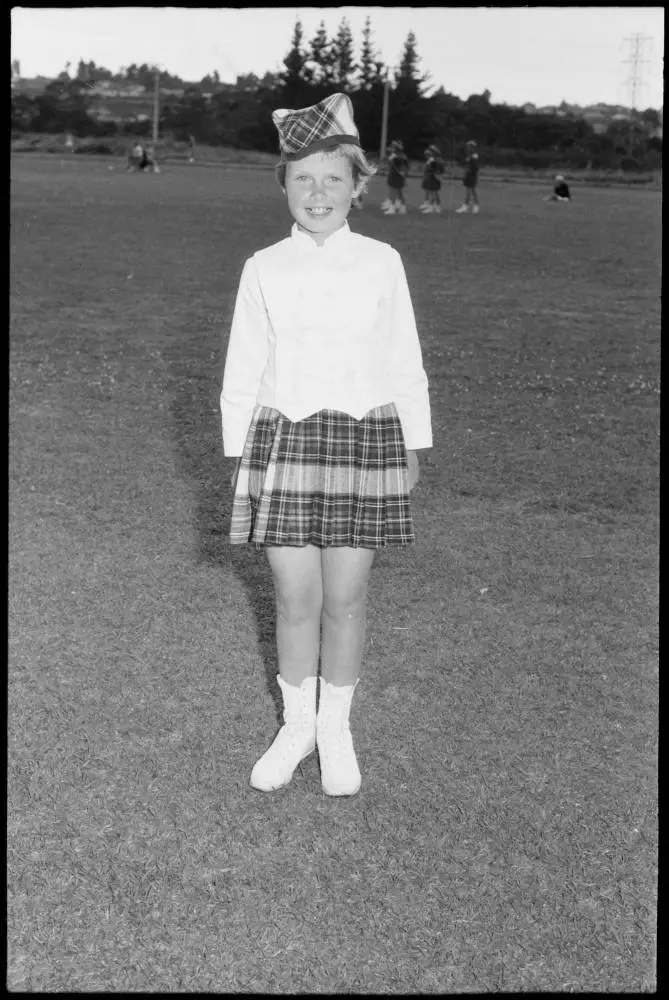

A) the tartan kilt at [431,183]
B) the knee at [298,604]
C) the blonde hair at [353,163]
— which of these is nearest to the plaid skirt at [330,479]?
the knee at [298,604]

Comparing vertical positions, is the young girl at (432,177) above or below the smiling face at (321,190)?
above

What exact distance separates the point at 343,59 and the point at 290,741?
6208cm

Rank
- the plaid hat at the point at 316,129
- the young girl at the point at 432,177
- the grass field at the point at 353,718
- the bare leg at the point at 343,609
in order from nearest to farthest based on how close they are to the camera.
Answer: the grass field at the point at 353,718
the plaid hat at the point at 316,129
the bare leg at the point at 343,609
the young girl at the point at 432,177

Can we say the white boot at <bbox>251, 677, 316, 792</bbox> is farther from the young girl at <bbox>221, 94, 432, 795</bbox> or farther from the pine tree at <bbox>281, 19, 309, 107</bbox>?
the pine tree at <bbox>281, 19, 309, 107</bbox>

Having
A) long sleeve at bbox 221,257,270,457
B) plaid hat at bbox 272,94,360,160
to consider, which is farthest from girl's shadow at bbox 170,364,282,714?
plaid hat at bbox 272,94,360,160

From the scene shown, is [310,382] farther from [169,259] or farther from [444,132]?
[444,132]

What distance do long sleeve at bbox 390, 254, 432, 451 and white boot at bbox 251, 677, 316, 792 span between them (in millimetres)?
857

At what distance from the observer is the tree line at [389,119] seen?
59988mm

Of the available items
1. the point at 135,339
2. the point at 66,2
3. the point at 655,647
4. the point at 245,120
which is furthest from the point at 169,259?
the point at 245,120

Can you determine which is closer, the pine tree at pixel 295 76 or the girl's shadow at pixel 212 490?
the girl's shadow at pixel 212 490

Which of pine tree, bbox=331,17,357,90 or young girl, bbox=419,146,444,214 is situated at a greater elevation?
pine tree, bbox=331,17,357,90

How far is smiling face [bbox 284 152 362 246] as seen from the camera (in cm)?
347

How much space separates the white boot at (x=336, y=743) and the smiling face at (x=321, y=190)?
140 cm

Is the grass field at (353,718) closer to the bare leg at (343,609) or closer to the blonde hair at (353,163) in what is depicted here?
the bare leg at (343,609)
